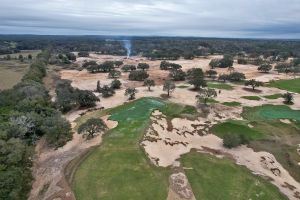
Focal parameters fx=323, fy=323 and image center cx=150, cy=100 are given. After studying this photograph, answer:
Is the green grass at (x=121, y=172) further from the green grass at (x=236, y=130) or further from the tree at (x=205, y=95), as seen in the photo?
the tree at (x=205, y=95)

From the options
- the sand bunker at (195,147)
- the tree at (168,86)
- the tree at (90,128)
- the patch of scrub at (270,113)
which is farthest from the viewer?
the tree at (168,86)

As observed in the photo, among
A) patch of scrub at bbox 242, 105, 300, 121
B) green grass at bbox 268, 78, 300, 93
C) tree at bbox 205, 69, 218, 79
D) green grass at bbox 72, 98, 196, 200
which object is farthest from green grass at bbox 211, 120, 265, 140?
tree at bbox 205, 69, 218, 79

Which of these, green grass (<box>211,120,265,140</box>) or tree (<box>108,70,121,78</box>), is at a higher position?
green grass (<box>211,120,265,140</box>)

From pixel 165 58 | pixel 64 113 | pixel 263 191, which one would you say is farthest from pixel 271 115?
pixel 165 58

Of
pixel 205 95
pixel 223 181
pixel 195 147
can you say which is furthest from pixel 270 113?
pixel 223 181

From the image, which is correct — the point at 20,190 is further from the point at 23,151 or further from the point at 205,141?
the point at 205,141

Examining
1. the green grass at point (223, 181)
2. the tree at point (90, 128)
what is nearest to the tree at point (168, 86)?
the tree at point (90, 128)

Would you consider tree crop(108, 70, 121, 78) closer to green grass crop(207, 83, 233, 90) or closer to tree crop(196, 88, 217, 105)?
green grass crop(207, 83, 233, 90)
